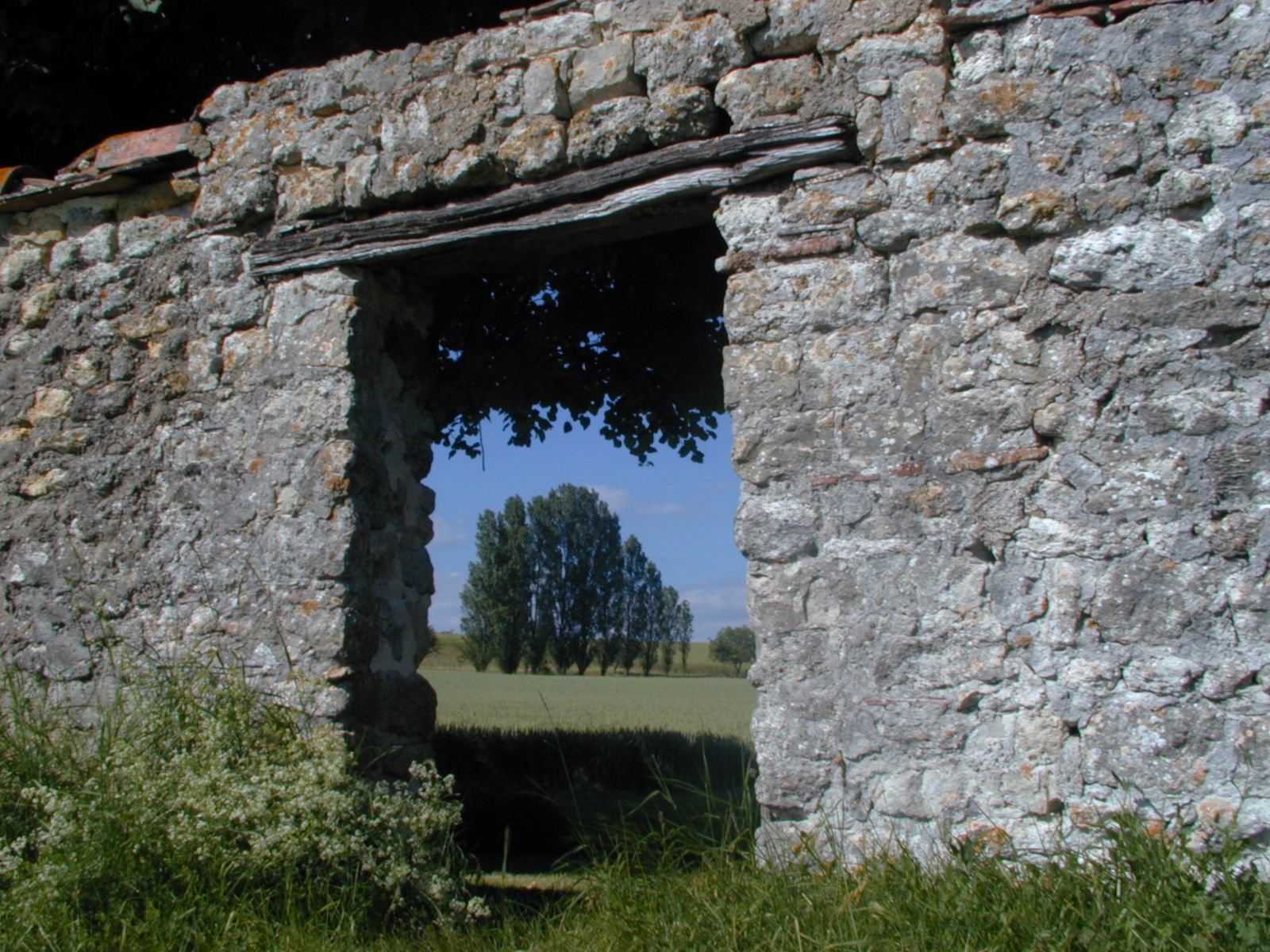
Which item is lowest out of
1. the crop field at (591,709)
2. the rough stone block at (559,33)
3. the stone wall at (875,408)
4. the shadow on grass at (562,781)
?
the shadow on grass at (562,781)

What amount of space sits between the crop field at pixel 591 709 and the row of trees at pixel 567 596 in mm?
18647

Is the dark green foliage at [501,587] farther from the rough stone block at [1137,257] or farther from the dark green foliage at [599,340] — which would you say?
the rough stone block at [1137,257]

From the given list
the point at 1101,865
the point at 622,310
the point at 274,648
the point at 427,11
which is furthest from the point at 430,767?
the point at 427,11

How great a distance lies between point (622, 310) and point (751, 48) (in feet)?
8.50

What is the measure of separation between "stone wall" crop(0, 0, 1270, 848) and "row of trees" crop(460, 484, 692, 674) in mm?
28856

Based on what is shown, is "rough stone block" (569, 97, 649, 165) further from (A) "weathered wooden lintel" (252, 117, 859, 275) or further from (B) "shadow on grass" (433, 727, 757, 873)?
(B) "shadow on grass" (433, 727, 757, 873)

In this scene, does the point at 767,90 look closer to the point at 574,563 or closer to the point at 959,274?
the point at 959,274

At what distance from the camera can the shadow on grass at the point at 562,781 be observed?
201 inches

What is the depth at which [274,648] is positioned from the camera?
3602 millimetres

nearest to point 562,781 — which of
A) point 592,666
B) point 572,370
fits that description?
point 572,370

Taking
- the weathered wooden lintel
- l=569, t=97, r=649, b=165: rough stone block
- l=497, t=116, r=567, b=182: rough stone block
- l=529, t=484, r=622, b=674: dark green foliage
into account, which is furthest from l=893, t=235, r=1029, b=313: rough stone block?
l=529, t=484, r=622, b=674: dark green foliage

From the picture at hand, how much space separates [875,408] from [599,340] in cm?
305

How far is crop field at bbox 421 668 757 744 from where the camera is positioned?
318 inches

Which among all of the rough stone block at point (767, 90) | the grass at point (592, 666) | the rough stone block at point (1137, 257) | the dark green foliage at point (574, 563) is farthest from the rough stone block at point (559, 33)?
the dark green foliage at point (574, 563)
